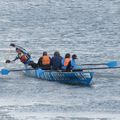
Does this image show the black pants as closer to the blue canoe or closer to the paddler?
the blue canoe

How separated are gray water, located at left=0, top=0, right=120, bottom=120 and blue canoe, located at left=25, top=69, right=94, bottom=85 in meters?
0.44

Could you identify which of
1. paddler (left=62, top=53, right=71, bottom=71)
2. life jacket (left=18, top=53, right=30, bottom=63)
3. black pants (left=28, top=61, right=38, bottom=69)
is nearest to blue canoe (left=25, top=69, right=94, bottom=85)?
paddler (left=62, top=53, right=71, bottom=71)

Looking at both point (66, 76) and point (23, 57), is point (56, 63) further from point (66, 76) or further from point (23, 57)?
point (23, 57)

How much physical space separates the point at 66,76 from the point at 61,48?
627 inches

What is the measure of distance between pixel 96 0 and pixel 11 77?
203 feet

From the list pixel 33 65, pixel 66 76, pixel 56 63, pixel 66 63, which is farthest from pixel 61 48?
pixel 66 76

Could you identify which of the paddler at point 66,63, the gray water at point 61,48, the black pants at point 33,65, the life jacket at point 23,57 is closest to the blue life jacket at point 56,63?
the paddler at point 66,63

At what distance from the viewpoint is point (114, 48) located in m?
63.8

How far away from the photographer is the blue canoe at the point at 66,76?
4691 cm

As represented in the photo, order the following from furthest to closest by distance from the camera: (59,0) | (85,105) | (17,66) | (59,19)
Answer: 1. (59,0)
2. (59,19)
3. (17,66)
4. (85,105)

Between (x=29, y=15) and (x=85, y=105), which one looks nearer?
(x=85, y=105)

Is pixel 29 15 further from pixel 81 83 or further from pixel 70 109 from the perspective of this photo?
pixel 70 109

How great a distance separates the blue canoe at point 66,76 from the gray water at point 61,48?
44 centimetres

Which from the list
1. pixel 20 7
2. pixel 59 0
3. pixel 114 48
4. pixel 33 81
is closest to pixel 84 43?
pixel 114 48
